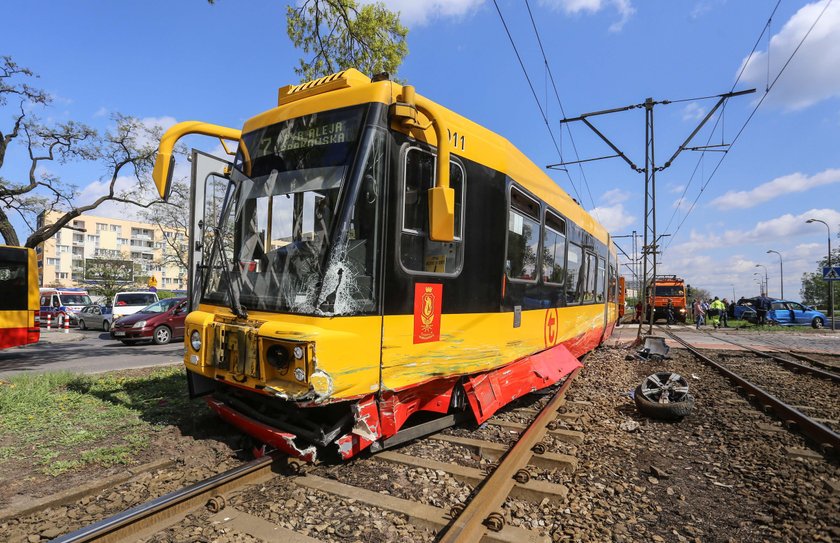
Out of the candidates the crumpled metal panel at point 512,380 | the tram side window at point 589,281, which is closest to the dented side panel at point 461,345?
the crumpled metal panel at point 512,380

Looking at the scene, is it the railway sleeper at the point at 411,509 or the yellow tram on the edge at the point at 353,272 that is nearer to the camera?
the railway sleeper at the point at 411,509

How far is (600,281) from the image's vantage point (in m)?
11.8

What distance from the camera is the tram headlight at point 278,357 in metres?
3.58

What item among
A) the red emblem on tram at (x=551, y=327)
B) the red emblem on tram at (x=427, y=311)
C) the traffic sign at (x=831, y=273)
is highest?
the traffic sign at (x=831, y=273)

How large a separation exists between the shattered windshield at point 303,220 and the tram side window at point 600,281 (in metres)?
8.65

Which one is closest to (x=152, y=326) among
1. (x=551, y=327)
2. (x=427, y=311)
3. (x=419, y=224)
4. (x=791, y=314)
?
(x=551, y=327)

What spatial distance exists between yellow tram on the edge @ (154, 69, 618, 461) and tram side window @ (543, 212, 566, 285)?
59.9 inches

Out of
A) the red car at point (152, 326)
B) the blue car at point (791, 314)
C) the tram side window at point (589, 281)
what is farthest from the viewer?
the blue car at point (791, 314)

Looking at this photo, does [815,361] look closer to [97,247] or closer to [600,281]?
[600,281]

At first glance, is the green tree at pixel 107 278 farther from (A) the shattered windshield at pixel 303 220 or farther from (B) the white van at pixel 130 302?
(A) the shattered windshield at pixel 303 220

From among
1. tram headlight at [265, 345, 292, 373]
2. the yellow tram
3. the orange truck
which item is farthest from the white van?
the orange truck

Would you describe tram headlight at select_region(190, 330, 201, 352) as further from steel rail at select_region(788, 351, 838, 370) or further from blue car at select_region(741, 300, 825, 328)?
blue car at select_region(741, 300, 825, 328)

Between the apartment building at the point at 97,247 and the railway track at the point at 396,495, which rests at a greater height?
the apartment building at the point at 97,247

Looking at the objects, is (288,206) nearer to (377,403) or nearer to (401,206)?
(401,206)
